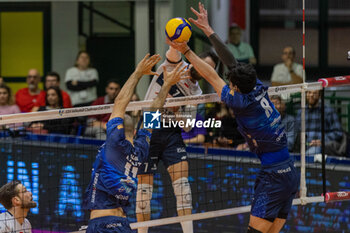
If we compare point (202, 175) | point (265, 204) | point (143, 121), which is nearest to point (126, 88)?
point (143, 121)

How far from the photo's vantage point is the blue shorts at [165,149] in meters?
8.62

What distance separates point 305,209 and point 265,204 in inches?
132

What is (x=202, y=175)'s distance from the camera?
12.1 meters

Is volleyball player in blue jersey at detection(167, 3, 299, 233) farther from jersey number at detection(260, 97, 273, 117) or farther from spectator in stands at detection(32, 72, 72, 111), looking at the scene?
spectator in stands at detection(32, 72, 72, 111)

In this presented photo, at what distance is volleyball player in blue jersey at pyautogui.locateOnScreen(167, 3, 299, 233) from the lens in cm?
740

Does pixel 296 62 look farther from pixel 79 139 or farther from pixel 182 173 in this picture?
pixel 182 173

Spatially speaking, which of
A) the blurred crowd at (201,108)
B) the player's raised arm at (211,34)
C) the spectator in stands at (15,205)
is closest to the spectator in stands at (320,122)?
the blurred crowd at (201,108)

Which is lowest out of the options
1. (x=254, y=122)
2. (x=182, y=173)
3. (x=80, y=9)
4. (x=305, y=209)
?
(x=305, y=209)

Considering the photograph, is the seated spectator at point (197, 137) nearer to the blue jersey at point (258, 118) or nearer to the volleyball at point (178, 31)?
the volleyball at point (178, 31)

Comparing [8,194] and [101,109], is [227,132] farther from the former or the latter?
[8,194]

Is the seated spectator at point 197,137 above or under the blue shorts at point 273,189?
above

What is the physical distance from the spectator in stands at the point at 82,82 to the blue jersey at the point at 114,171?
27.6 ft

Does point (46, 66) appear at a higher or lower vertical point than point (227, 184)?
higher

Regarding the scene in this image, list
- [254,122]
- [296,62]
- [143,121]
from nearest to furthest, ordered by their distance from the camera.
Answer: [254,122] < [143,121] < [296,62]
